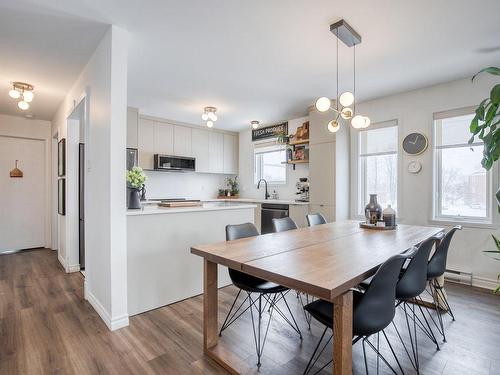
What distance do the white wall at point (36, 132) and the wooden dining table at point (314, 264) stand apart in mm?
4894

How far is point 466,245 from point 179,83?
422 centimetres

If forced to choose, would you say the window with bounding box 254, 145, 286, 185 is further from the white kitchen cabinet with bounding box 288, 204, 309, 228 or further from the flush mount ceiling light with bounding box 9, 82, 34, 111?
the flush mount ceiling light with bounding box 9, 82, 34, 111

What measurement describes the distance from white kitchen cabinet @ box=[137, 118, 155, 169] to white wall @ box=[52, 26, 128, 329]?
253 centimetres

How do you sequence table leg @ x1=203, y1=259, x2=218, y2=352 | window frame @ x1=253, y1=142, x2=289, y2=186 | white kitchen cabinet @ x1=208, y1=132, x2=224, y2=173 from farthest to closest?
white kitchen cabinet @ x1=208, y1=132, x2=224, y2=173 → window frame @ x1=253, y1=142, x2=289, y2=186 → table leg @ x1=203, y1=259, x2=218, y2=352

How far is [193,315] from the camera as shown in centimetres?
250

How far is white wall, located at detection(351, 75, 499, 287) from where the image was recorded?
10.8 feet

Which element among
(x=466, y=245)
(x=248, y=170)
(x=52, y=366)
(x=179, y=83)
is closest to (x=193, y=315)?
(x=52, y=366)

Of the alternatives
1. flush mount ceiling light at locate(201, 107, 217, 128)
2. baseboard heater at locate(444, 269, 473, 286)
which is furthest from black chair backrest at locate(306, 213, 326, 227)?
flush mount ceiling light at locate(201, 107, 217, 128)

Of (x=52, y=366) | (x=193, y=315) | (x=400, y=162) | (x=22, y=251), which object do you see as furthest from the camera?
(x=22, y=251)

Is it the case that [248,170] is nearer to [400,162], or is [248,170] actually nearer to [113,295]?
[400,162]

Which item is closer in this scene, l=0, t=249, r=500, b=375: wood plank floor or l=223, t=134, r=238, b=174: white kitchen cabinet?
l=0, t=249, r=500, b=375: wood plank floor

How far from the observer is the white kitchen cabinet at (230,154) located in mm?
6480

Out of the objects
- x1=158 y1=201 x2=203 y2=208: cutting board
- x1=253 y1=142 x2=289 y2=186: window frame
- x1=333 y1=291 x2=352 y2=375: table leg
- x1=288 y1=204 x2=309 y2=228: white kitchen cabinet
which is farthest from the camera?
x1=253 y1=142 x2=289 y2=186: window frame

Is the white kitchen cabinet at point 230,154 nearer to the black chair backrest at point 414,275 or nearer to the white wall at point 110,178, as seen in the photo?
the white wall at point 110,178
